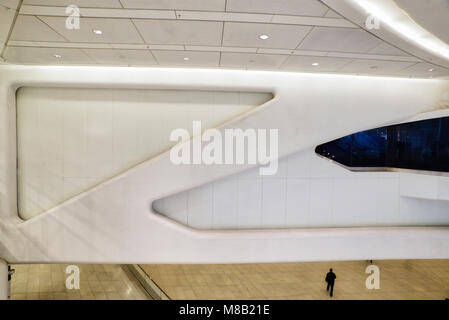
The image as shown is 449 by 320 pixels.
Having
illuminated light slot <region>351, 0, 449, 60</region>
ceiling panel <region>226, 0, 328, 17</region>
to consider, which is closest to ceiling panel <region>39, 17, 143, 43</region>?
ceiling panel <region>226, 0, 328, 17</region>

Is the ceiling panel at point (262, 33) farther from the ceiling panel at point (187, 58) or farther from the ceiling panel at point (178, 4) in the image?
the ceiling panel at point (187, 58)

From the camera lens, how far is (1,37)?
178 inches

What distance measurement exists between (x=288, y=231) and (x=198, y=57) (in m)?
5.44

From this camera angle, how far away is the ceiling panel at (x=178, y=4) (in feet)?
11.3

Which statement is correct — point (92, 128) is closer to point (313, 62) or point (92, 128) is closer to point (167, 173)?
point (167, 173)

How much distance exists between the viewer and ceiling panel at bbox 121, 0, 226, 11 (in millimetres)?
3459

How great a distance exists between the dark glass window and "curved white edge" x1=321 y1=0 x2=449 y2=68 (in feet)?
8.96

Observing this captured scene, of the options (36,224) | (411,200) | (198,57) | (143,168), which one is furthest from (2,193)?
(411,200)

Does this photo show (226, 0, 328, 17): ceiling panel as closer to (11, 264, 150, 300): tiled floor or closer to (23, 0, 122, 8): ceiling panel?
(23, 0, 122, 8): ceiling panel

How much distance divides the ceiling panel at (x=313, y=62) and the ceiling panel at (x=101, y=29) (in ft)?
11.2

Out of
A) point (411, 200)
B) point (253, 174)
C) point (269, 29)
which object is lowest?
point (411, 200)

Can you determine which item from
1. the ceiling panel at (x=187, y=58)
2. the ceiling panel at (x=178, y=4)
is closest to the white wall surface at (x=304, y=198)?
the ceiling panel at (x=187, y=58)

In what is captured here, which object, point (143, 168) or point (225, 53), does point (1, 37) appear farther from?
point (225, 53)
